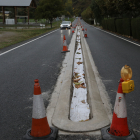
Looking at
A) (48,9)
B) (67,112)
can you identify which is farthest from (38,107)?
(48,9)

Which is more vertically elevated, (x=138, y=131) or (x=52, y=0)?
(x=52, y=0)

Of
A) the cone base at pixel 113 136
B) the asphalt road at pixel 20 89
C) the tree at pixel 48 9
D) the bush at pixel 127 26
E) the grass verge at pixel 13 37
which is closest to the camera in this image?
the cone base at pixel 113 136

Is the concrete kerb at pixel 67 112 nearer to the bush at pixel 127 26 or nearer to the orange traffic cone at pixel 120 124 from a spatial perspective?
the orange traffic cone at pixel 120 124

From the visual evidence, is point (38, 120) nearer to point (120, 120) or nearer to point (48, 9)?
point (120, 120)

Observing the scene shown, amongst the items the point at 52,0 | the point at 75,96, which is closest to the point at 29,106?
the point at 75,96

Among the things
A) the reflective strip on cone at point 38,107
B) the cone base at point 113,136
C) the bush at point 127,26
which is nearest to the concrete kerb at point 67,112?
the cone base at point 113,136

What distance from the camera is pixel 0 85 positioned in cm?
646

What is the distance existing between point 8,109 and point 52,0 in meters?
43.6

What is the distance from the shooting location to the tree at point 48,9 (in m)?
44.2

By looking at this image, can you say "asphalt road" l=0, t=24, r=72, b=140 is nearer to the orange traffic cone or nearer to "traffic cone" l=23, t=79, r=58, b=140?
"traffic cone" l=23, t=79, r=58, b=140

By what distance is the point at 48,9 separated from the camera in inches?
1790

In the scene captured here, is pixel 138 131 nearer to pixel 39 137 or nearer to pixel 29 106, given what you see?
pixel 39 137

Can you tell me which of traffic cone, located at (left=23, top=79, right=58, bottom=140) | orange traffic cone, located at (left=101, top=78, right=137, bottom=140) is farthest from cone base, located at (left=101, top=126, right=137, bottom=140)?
traffic cone, located at (left=23, top=79, right=58, bottom=140)

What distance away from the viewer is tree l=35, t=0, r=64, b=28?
145 feet
